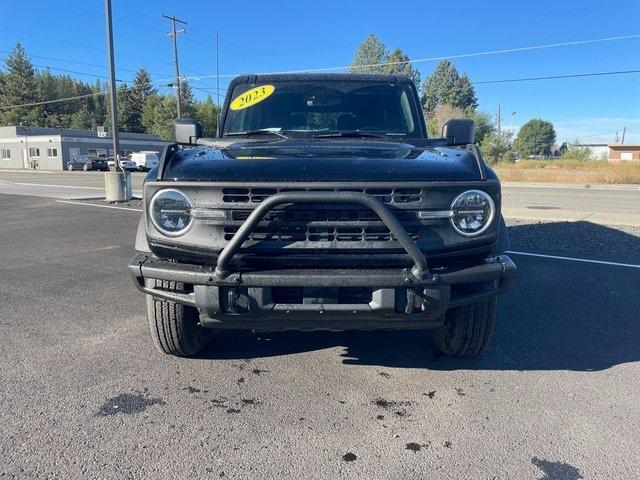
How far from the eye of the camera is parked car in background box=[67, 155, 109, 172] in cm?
4800

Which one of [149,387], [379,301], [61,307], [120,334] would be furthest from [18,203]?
[379,301]

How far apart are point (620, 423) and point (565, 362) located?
2.69ft

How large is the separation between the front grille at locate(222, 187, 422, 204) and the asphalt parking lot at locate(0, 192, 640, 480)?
119 centimetres

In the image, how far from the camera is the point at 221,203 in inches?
107

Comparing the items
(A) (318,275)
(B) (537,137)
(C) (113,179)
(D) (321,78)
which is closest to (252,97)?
(D) (321,78)

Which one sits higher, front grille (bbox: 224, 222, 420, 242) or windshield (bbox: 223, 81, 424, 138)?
windshield (bbox: 223, 81, 424, 138)

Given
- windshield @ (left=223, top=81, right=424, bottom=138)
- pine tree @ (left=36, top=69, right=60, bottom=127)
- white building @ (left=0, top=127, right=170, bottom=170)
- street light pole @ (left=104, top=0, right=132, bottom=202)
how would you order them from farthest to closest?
pine tree @ (left=36, top=69, right=60, bottom=127), white building @ (left=0, top=127, right=170, bottom=170), street light pole @ (left=104, top=0, right=132, bottom=202), windshield @ (left=223, top=81, right=424, bottom=138)

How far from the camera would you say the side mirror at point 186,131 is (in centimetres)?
430

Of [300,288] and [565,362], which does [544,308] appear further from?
[300,288]

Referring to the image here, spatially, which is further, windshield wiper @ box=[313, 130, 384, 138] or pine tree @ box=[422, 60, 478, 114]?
pine tree @ box=[422, 60, 478, 114]

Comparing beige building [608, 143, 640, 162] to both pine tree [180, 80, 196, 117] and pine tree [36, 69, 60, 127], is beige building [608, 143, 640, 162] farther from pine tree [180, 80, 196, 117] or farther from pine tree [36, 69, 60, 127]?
pine tree [36, 69, 60, 127]

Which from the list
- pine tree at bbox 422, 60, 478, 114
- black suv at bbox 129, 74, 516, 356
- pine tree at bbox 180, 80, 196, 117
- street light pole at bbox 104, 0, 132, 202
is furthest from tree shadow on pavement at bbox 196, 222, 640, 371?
pine tree at bbox 422, 60, 478, 114

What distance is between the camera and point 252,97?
4.47 m

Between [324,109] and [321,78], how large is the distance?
0.40 metres
